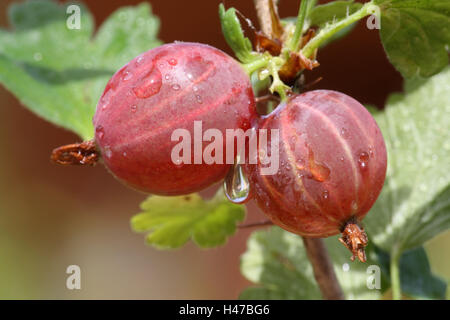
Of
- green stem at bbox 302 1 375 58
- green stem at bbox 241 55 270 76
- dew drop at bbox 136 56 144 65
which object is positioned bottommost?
dew drop at bbox 136 56 144 65

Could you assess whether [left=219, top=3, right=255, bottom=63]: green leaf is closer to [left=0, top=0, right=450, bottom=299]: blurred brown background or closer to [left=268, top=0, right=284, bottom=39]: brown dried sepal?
[left=268, top=0, right=284, bottom=39]: brown dried sepal

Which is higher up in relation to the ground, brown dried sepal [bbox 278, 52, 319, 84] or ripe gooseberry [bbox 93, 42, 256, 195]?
brown dried sepal [bbox 278, 52, 319, 84]

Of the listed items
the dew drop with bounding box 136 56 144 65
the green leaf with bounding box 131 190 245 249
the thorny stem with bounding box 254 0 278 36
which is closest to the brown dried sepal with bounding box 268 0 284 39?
the thorny stem with bounding box 254 0 278 36

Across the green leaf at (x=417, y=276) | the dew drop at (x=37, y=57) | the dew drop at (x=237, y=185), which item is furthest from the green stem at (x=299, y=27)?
the dew drop at (x=37, y=57)

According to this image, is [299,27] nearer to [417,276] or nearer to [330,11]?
[330,11]
